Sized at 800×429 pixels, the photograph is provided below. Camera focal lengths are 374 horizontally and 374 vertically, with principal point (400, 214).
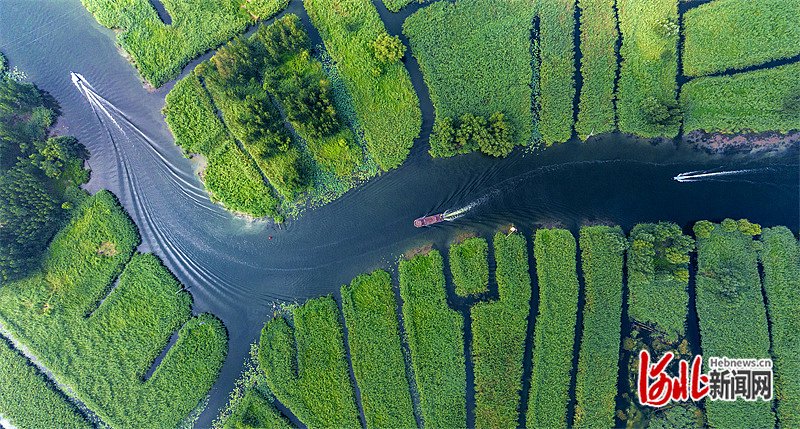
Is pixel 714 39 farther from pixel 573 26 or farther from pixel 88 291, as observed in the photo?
pixel 88 291

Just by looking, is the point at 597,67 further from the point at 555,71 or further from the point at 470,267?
the point at 470,267

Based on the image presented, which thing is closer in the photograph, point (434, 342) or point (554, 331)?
point (554, 331)

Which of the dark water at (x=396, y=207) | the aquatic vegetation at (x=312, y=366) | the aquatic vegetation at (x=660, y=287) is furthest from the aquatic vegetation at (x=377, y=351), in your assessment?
the aquatic vegetation at (x=660, y=287)

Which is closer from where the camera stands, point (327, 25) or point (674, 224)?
point (674, 224)

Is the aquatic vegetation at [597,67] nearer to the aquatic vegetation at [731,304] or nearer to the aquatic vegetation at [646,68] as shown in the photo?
the aquatic vegetation at [646,68]

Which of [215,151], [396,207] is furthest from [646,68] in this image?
[215,151]

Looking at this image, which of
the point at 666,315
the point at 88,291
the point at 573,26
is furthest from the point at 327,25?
the point at 666,315

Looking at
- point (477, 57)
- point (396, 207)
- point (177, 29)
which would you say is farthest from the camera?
point (177, 29)

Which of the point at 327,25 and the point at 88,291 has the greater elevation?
the point at 327,25
